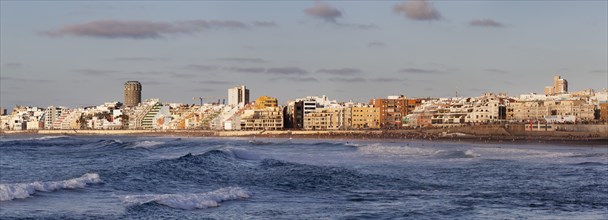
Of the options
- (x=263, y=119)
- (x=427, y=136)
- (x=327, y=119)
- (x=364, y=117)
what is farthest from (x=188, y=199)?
(x=263, y=119)

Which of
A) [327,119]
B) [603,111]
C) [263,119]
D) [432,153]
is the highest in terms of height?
[603,111]

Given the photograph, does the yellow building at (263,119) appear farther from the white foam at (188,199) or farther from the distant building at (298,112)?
the white foam at (188,199)

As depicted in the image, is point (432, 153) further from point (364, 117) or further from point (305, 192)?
point (364, 117)

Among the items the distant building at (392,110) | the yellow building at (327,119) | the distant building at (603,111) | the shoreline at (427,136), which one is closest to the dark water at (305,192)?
the shoreline at (427,136)

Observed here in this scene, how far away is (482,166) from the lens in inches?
1490

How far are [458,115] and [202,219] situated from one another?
12511 cm

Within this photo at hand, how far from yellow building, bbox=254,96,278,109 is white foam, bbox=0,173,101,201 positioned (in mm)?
154015

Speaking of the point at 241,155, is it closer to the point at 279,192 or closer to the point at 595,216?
the point at 279,192

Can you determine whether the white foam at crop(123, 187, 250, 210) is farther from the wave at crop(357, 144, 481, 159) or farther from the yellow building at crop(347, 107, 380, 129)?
the yellow building at crop(347, 107, 380, 129)

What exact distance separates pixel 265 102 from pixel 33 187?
163723 mm

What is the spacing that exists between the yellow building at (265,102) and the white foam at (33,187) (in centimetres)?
15402

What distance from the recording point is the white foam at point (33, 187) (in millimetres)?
20947

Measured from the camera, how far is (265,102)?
611ft

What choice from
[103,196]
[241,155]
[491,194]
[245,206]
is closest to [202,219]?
[245,206]
